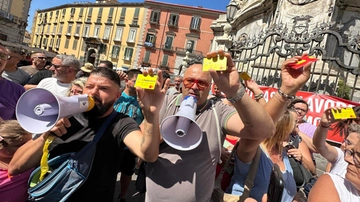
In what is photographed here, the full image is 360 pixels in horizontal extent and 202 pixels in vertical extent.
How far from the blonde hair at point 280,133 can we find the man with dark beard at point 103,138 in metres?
1.22

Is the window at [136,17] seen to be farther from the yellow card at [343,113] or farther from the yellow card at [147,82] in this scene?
the yellow card at [147,82]

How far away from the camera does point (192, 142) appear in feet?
5.88

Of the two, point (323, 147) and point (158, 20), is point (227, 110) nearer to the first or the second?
point (323, 147)

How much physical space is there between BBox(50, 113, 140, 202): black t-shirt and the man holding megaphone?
0.98ft

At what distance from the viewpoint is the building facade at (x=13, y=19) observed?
2595 cm

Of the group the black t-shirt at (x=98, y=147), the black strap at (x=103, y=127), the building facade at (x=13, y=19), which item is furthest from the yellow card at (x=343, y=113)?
the building facade at (x=13, y=19)

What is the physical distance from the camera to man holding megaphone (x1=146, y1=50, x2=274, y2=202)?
5.79 ft

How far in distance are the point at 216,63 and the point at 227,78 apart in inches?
5.0

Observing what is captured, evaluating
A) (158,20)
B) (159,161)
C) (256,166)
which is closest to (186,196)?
(159,161)

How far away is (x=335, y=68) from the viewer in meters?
7.68

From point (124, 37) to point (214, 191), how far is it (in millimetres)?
42782

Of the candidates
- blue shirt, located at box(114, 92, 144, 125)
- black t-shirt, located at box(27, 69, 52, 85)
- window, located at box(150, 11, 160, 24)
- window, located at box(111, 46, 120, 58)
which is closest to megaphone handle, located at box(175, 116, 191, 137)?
blue shirt, located at box(114, 92, 144, 125)

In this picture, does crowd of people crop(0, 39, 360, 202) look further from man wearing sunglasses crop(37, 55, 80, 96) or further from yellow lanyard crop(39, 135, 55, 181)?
man wearing sunglasses crop(37, 55, 80, 96)

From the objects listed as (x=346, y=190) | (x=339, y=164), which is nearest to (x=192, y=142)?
(x=346, y=190)
